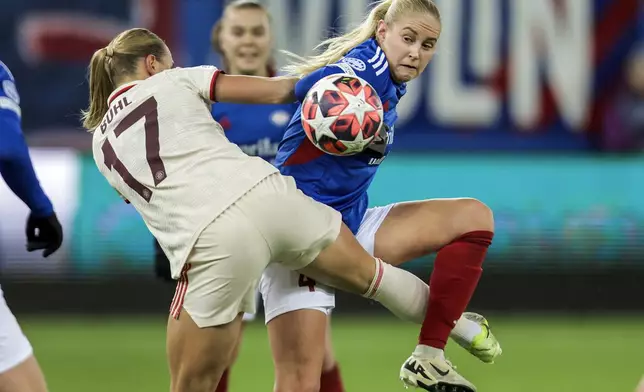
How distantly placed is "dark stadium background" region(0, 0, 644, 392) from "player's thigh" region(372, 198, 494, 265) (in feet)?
12.7

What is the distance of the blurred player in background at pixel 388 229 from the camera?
3.52 metres

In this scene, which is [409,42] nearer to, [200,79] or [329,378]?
[200,79]

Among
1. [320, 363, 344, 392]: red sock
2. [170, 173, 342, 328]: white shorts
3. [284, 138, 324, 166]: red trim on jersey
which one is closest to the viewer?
[170, 173, 342, 328]: white shorts

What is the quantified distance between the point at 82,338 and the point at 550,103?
3.64 meters

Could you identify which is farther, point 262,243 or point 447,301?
point 447,301

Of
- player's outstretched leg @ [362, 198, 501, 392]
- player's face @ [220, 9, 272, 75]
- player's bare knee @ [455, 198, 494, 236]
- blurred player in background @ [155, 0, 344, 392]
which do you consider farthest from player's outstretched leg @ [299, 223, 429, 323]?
player's face @ [220, 9, 272, 75]

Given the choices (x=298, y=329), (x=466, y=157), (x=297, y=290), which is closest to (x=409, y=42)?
(x=297, y=290)

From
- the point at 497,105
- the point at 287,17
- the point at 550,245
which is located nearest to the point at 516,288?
the point at 550,245

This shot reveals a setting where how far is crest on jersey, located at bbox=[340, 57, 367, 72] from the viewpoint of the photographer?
11.2 feet

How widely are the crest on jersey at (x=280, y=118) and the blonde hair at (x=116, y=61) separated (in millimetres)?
1059

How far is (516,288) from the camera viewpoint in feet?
25.3

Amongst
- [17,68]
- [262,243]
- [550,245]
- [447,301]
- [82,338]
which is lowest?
[82,338]

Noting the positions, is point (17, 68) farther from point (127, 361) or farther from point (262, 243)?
point (262, 243)

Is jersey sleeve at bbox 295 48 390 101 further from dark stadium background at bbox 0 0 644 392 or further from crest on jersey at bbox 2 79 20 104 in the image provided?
dark stadium background at bbox 0 0 644 392
